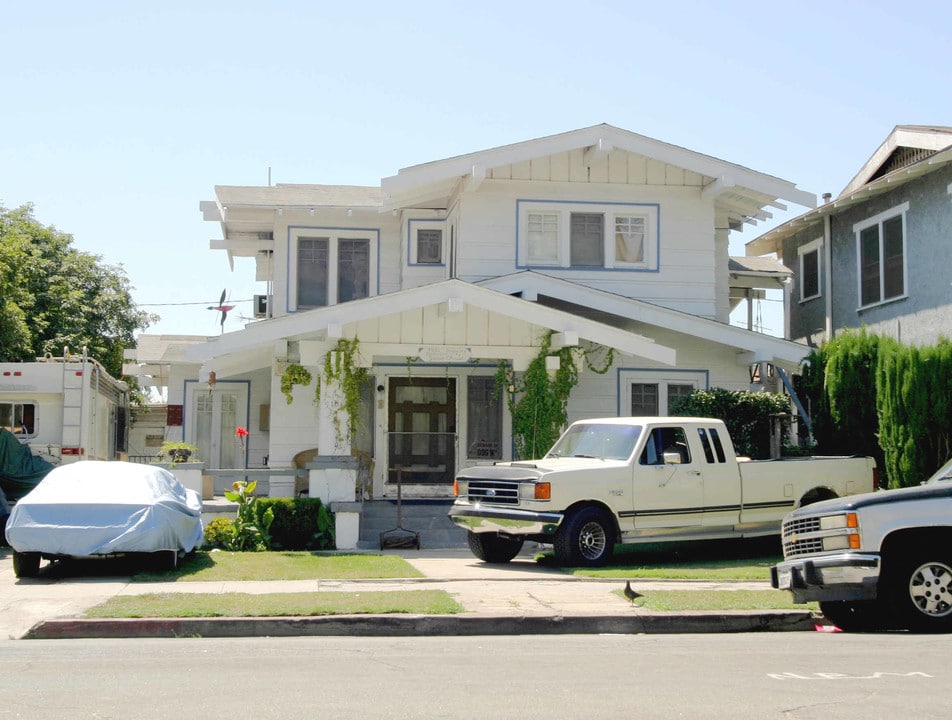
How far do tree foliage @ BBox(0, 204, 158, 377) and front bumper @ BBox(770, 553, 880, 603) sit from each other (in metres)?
31.6

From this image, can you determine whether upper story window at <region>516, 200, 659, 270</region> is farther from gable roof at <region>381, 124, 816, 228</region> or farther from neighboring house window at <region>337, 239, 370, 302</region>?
neighboring house window at <region>337, 239, 370, 302</region>

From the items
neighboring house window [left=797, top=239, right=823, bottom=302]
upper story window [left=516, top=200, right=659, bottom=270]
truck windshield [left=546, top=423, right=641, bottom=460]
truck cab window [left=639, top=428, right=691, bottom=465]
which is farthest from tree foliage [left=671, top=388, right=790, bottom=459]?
neighboring house window [left=797, top=239, right=823, bottom=302]

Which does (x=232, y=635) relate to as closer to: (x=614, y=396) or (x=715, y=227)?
(x=614, y=396)

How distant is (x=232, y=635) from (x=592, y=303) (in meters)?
10.6

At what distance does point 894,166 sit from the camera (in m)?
22.9

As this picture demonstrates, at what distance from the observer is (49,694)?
287 inches

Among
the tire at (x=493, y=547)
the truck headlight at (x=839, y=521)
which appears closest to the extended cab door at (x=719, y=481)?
the tire at (x=493, y=547)

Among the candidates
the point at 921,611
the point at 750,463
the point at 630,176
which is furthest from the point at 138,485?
the point at 630,176

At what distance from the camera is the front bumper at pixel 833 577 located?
31.7 feet

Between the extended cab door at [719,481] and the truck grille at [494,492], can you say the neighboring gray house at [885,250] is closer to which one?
the extended cab door at [719,481]

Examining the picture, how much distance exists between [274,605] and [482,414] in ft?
33.0

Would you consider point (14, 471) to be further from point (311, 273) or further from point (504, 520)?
point (504, 520)

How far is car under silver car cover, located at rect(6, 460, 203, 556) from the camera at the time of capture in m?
13.2

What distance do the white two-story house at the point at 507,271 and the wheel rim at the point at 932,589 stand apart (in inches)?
379
